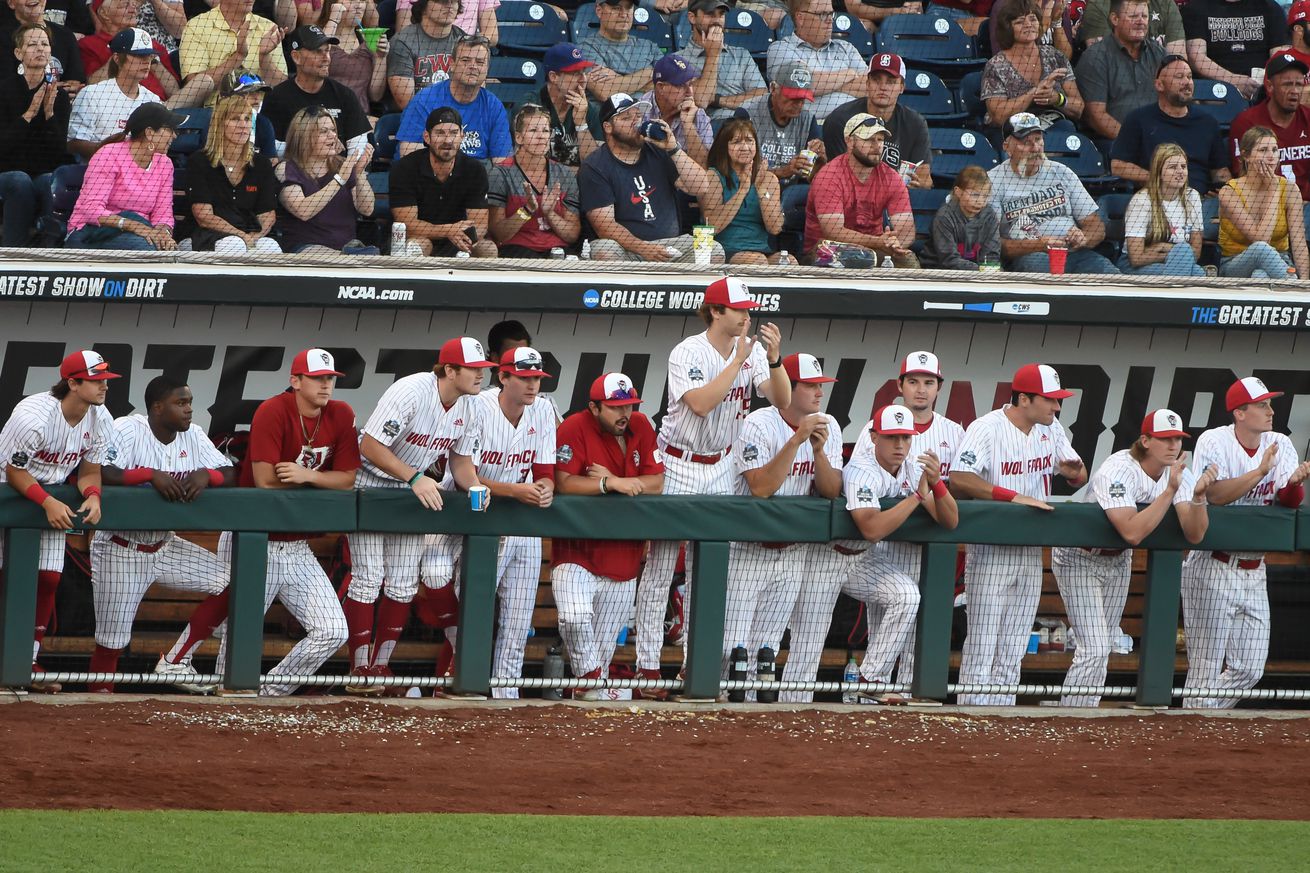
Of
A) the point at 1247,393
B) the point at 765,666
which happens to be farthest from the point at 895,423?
the point at 1247,393

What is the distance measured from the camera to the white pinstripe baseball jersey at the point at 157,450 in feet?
23.0

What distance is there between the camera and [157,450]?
7.09 metres

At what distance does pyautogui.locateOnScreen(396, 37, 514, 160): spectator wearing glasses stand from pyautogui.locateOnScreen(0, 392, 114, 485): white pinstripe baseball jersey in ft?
8.79

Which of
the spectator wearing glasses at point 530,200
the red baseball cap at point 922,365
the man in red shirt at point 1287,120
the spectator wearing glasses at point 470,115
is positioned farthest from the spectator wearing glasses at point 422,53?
the man in red shirt at point 1287,120

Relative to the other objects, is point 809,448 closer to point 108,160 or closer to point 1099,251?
point 1099,251

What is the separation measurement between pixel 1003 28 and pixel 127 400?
17.9 feet

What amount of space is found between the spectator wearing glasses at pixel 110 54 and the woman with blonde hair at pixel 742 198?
2641 millimetres

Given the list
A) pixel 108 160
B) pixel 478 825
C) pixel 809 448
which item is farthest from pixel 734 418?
pixel 108 160

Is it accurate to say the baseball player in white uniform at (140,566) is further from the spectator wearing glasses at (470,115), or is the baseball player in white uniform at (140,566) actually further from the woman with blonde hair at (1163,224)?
the woman with blonde hair at (1163,224)

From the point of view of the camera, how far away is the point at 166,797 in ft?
16.3

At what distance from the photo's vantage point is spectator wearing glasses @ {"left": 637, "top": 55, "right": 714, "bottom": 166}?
A: 29.2 ft

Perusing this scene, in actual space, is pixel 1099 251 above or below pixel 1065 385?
above

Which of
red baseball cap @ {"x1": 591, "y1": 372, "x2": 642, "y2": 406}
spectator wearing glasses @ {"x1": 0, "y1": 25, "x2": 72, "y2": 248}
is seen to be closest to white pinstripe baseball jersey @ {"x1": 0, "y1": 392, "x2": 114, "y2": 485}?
spectator wearing glasses @ {"x1": 0, "y1": 25, "x2": 72, "y2": 248}

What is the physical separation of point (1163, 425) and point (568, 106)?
11.6ft
